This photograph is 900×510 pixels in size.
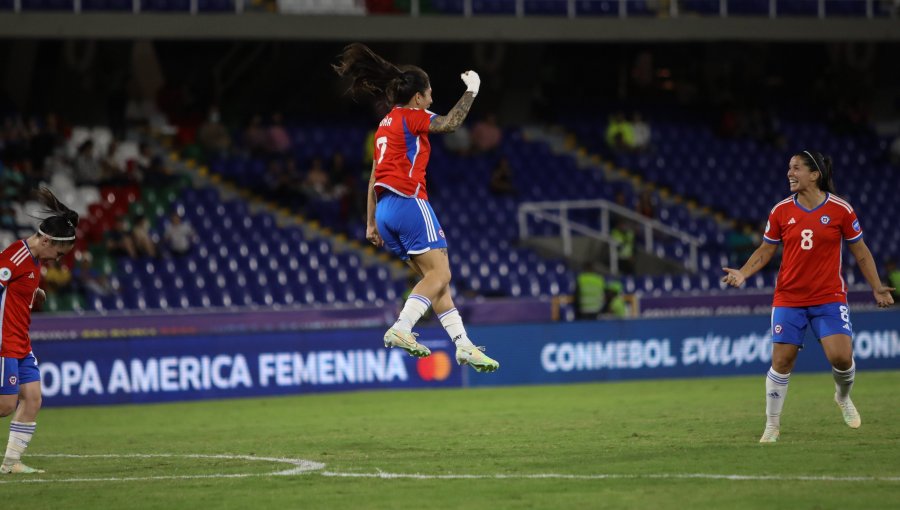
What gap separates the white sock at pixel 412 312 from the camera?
1070cm

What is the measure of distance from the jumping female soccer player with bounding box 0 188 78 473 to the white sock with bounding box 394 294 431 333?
2599mm

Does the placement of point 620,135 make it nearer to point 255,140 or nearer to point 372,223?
point 255,140

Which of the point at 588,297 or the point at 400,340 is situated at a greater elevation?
the point at 400,340

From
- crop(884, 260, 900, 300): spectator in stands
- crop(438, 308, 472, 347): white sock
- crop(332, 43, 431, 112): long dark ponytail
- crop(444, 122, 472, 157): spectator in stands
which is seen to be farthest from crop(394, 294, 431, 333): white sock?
crop(444, 122, 472, 157): spectator in stands

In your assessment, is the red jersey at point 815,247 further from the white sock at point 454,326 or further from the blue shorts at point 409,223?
the blue shorts at point 409,223

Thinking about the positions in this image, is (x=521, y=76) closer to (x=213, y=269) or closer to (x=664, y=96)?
(x=664, y=96)

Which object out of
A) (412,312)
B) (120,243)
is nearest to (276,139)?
(120,243)

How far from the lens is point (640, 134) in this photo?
3216 centimetres

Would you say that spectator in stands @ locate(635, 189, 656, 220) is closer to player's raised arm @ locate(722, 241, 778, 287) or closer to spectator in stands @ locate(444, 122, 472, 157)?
spectator in stands @ locate(444, 122, 472, 157)

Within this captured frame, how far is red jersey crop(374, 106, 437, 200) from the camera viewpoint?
34.9 feet

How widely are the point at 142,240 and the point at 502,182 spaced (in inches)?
325

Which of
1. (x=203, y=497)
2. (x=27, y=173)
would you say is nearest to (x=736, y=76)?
(x=27, y=173)

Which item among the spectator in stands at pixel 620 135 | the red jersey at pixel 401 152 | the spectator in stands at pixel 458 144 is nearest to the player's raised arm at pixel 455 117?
the red jersey at pixel 401 152

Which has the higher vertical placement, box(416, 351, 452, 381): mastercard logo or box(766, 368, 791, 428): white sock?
box(766, 368, 791, 428): white sock
